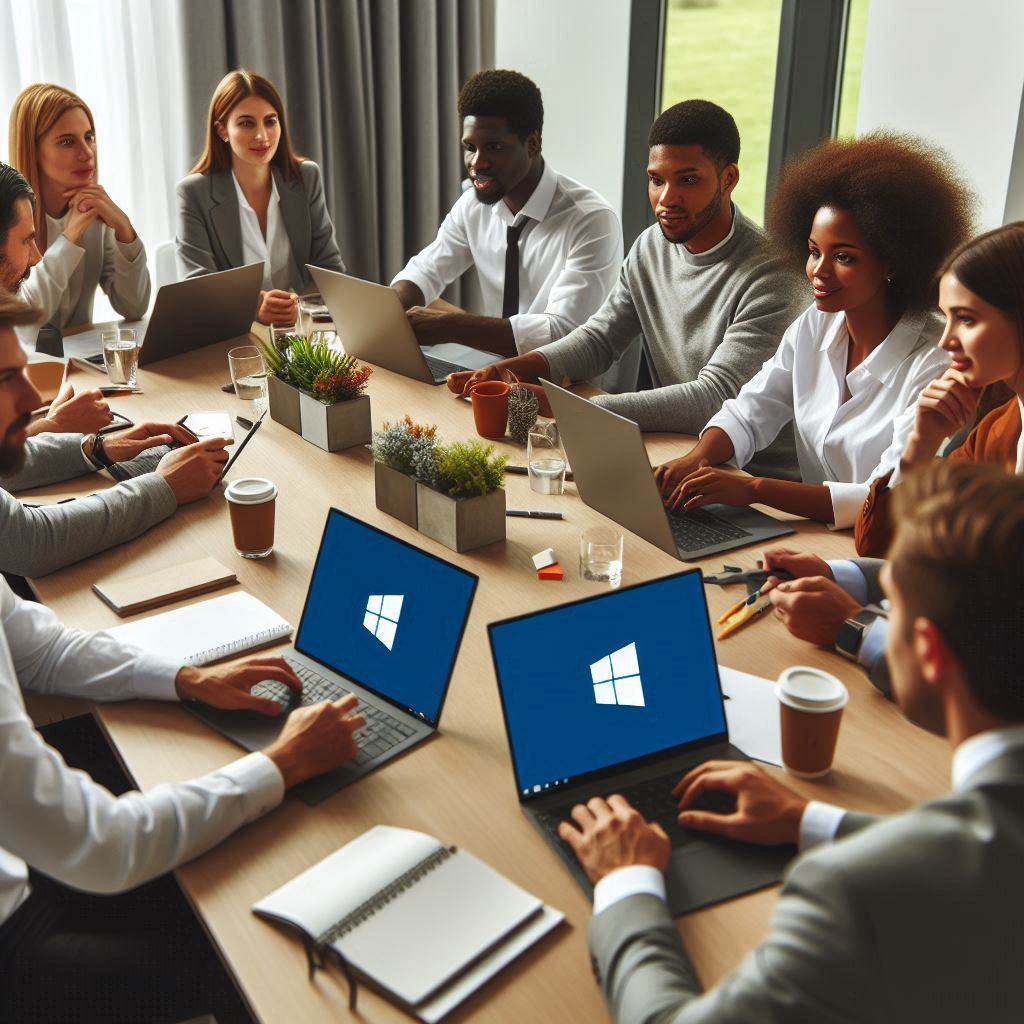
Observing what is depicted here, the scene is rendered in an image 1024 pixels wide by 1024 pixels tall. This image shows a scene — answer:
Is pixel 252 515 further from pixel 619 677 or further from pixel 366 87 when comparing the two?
pixel 366 87

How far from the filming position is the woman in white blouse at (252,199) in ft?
11.8

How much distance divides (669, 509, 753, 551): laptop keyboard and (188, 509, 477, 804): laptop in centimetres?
68

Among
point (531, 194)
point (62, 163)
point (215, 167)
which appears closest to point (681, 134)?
point (531, 194)

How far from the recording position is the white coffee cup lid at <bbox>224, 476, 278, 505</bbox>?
1.91 metres

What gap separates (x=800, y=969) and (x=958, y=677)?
0.28 m

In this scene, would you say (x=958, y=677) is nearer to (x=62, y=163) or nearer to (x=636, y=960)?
(x=636, y=960)

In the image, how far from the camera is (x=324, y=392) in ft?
7.86

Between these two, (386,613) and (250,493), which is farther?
(250,493)

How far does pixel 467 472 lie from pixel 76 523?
0.70m

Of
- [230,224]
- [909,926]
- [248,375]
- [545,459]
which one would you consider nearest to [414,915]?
[909,926]

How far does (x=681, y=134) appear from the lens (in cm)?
275

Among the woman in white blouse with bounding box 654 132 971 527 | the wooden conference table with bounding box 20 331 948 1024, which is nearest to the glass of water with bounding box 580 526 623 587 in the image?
the wooden conference table with bounding box 20 331 948 1024

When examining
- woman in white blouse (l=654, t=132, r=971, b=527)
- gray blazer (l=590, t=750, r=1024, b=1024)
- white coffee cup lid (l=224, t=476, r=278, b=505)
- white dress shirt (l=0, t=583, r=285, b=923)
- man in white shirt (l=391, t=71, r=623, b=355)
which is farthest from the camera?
man in white shirt (l=391, t=71, r=623, b=355)

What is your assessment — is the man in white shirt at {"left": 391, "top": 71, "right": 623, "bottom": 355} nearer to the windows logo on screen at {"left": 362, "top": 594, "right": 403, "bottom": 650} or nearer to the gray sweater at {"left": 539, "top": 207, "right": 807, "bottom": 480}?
the gray sweater at {"left": 539, "top": 207, "right": 807, "bottom": 480}
